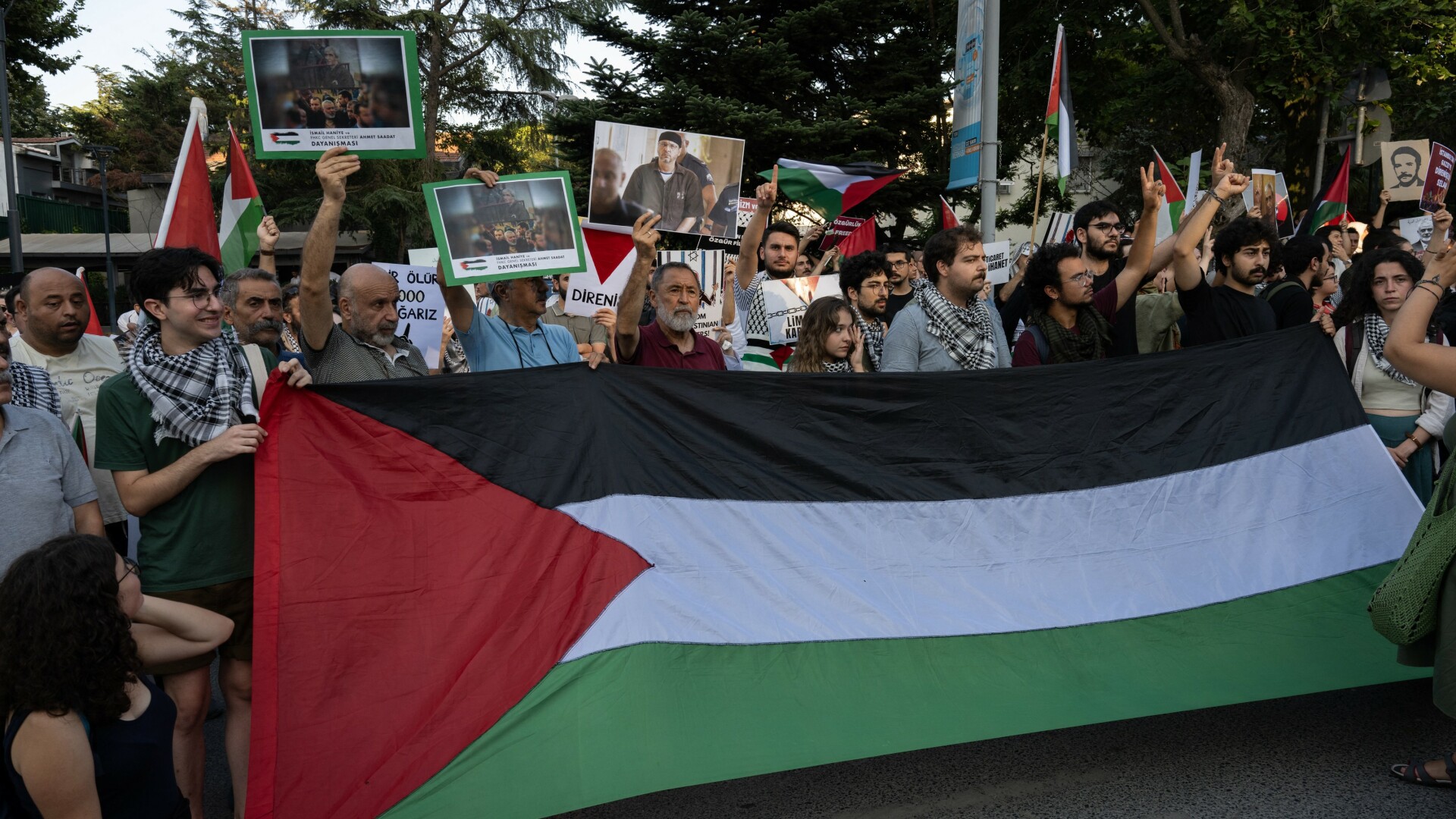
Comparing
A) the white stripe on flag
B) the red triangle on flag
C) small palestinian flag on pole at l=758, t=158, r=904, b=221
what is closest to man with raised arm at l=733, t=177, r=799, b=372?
the red triangle on flag

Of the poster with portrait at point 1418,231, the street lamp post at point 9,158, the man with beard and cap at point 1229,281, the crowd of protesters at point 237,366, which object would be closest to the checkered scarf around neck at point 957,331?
the crowd of protesters at point 237,366

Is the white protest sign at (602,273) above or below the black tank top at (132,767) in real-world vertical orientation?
above

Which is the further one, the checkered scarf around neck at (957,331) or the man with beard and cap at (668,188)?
the man with beard and cap at (668,188)

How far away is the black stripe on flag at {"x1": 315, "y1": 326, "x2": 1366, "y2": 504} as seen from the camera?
11.8 feet

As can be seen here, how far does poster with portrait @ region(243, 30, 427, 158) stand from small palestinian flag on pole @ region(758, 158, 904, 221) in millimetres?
4300

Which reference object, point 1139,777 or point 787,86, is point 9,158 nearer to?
point 787,86

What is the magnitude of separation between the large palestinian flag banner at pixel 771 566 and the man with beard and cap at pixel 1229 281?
21.1 inches

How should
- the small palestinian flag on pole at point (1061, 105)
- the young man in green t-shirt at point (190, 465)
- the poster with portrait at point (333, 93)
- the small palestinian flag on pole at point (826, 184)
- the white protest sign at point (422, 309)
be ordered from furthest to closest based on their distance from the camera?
the small palestinian flag on pole at point (1061, 105)
the small palestinian flag on pole at point (826, 184)
the white protest sign at point (422, 309)
the poster with portrait at point (333, 93)
the young man in green t-shirt at point (190, 465)

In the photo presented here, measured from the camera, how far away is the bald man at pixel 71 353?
14.2 feet

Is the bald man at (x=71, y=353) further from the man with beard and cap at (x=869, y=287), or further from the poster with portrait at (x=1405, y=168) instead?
the poster with portrait at (x=1405, y=168)

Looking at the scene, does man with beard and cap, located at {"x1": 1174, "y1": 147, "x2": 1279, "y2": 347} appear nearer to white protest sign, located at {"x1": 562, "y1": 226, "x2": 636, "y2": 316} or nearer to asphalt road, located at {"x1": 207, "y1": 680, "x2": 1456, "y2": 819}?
asphalt road, located at {"x1": 207, "y1": 680, "x2": 1456, "y2": 819}

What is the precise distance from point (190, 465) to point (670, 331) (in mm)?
2082

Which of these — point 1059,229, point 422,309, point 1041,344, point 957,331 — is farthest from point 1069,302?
point 1059,229

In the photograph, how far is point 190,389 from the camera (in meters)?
3.35
